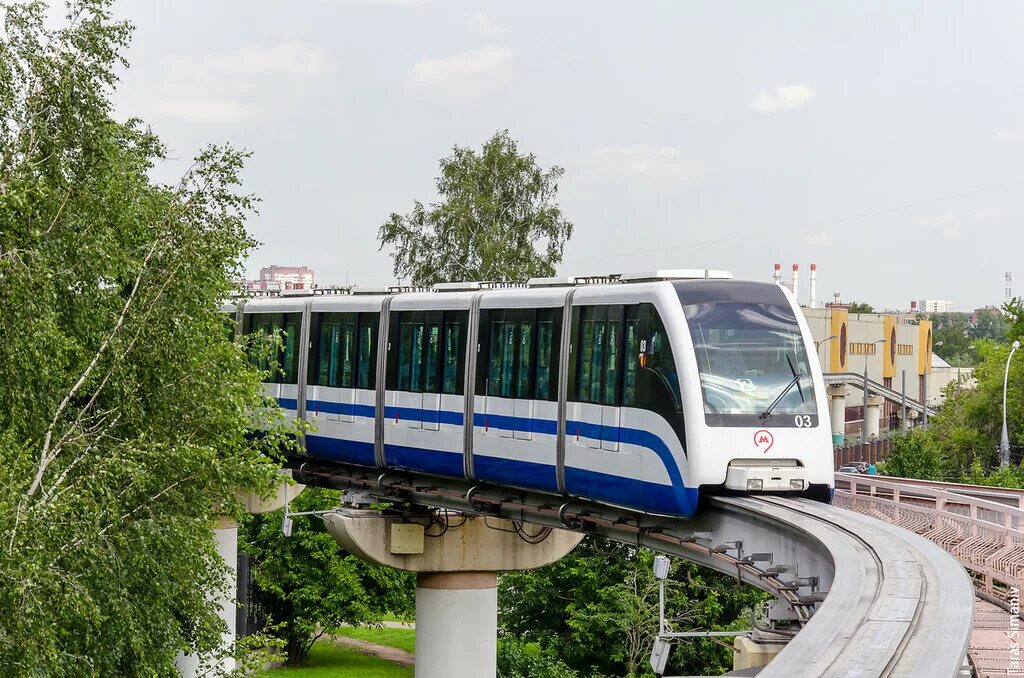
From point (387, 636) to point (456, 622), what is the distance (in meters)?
31.2

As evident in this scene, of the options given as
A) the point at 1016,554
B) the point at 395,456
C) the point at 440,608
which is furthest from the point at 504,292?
the point at 440,608

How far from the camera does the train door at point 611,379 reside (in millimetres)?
19609

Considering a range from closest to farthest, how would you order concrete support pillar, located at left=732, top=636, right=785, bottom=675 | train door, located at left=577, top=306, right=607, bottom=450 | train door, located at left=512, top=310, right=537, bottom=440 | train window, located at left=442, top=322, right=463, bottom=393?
concrete support pillar, located at left=732, top=636, right=785, bottom=675 < train door, located at left=577, top=306, right=607, bottom=450 < train door, located at left=512, top=310, right=537, bottom=440 < train window, located at left=442, top=322, right=463, bottom=393

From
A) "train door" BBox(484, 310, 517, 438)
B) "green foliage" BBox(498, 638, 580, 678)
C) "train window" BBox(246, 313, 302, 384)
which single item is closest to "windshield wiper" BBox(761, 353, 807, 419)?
"train door" BBox(484, 310, 517, 438)

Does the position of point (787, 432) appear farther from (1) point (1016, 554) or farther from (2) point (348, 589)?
(2) point (348, 589)

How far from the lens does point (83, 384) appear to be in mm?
21484

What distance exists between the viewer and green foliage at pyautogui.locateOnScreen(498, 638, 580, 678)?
41906mm

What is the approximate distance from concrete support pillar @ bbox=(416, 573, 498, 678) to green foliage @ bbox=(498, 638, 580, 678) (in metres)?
8.68

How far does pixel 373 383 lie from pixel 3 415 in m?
7.96

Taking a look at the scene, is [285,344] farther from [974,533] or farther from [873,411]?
[873,411]

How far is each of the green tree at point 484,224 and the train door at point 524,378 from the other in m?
34.6

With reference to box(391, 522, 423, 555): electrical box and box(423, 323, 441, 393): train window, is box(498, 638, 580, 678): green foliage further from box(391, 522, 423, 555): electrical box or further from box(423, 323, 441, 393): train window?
box(423, 323, 441, 393): train window

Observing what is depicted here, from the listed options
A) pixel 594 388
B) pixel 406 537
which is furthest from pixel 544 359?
pixel 406 537

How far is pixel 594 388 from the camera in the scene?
20266mm
